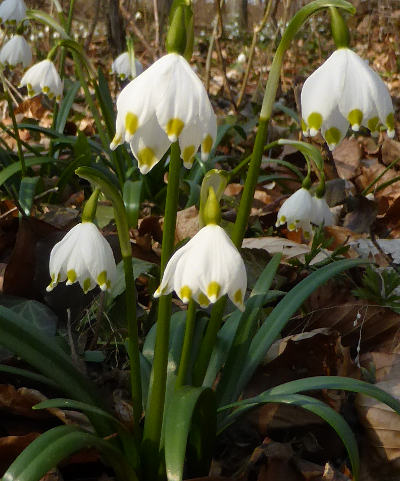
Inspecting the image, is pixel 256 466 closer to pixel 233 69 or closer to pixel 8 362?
pixel 8 362

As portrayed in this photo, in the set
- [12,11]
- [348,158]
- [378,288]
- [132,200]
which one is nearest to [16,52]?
[12,11]

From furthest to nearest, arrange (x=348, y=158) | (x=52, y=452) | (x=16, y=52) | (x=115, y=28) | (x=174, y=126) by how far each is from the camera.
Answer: (x=115, y=28) < (x=348, y=158) < (x=16, y=52) < (x=52, y=452) < (x=174, y=126)

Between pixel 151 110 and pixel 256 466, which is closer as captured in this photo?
pixel 151 110

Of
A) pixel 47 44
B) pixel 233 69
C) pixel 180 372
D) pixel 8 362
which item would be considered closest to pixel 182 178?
pixel 8 362

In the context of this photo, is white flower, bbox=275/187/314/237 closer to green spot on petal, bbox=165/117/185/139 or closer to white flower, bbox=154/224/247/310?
white flower, bbox=154/224/247/310

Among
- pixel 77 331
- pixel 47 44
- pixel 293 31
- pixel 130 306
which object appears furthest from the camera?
pixel 47 44

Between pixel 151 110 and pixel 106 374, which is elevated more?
pixel 151 110

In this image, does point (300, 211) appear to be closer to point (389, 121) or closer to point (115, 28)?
point (389, 121)

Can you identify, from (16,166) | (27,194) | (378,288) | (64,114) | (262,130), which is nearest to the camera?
(262,130)
